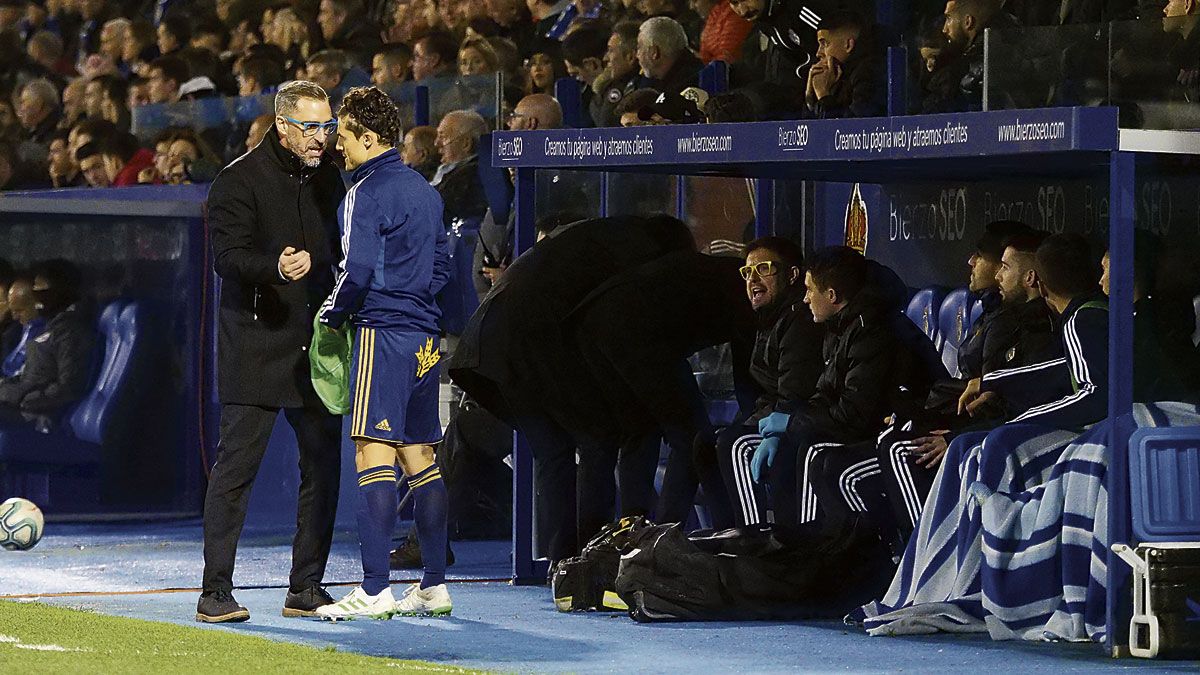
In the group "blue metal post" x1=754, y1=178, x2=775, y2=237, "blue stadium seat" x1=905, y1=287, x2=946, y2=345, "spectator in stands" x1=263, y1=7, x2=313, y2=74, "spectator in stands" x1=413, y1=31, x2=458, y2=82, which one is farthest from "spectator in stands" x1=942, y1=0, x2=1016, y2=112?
"spectator in stands" x1=263, y1=7, x2=313, y2=74

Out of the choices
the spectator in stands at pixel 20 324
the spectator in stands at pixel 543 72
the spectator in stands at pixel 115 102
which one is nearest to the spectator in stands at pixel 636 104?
the spectator in stands at pixel 543 72

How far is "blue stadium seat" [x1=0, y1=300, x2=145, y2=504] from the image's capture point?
14289 millimetres

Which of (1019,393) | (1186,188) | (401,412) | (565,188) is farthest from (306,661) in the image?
(565,188)

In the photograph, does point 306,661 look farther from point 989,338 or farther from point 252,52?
point 252,52

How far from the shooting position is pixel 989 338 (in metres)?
8.80

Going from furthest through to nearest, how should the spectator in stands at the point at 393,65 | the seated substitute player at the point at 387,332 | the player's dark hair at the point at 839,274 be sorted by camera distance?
the spectator in stands at the point at 393,65, the player's dark hair at the point at 839,274, the seated substitute player at the point at 387,332

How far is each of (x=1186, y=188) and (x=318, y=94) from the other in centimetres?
319

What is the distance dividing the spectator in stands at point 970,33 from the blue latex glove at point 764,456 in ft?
5.47

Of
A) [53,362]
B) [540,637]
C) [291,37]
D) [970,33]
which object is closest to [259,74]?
[291,37]

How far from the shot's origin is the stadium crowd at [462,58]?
10.3 metres

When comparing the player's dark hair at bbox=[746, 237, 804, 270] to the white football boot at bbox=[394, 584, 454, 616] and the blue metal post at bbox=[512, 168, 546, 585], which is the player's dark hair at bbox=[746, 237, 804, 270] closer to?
the blue metal post at bbox=[512, 168, 546, 585]

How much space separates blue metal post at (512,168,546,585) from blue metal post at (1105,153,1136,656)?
3.30 metres

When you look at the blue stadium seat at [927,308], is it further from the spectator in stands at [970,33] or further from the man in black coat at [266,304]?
the man in black coat at [266,304]

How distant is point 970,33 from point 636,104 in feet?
5.91
